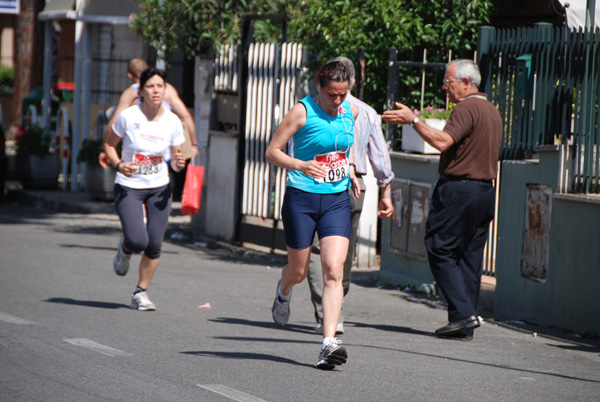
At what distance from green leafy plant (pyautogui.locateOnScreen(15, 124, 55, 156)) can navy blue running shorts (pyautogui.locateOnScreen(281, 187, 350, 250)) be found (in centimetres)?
1413

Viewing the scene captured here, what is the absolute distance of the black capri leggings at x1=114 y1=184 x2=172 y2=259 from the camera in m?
8.23

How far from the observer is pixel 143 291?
27.2 feet

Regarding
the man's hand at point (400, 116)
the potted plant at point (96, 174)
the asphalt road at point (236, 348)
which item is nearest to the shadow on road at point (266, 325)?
the asphalt road at point (236, 348)

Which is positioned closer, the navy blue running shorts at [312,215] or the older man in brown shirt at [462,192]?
the navy blue running shorts at [312,215]

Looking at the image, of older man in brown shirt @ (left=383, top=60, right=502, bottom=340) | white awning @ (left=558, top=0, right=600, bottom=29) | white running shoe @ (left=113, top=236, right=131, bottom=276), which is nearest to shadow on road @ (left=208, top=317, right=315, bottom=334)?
older man in brown shirt @ (left=383, top=60, right=502, bottom=340)

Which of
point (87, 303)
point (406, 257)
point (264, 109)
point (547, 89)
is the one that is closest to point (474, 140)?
point (547, 89)

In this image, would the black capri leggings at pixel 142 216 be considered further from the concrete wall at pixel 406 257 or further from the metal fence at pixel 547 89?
the metal fence at pixel 547 89

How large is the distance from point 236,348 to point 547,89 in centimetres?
336

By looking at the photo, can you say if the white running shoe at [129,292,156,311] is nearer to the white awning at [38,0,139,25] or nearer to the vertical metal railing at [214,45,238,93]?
the vertical metal railing at [214,45,238,93]

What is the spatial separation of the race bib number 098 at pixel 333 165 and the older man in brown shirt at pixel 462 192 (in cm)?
114

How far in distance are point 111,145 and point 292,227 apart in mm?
2642

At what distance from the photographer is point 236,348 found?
6711 millimetres

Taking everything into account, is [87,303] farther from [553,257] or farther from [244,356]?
[553,257]

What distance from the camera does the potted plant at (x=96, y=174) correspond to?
56.9ft
